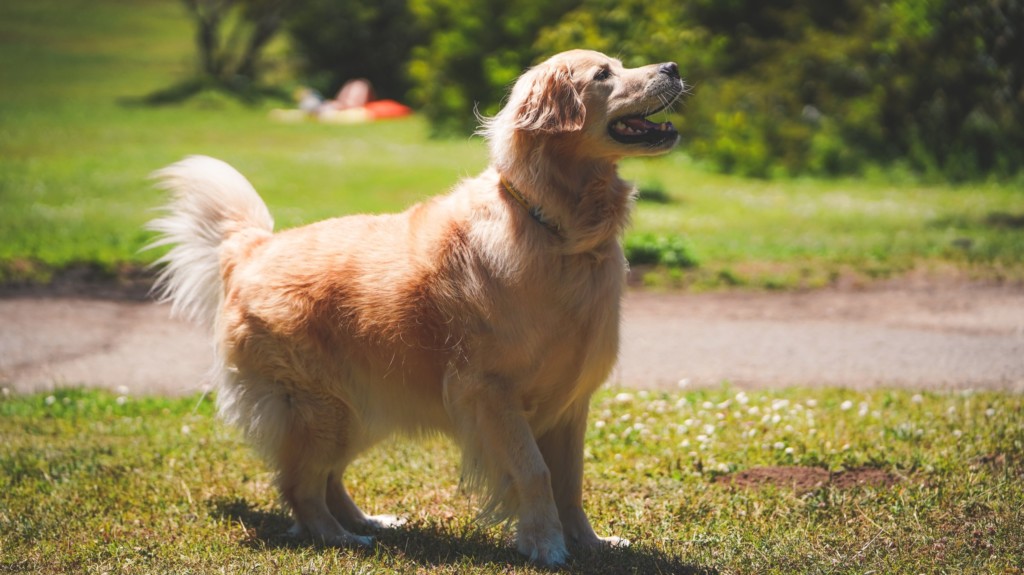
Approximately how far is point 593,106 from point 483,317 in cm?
105

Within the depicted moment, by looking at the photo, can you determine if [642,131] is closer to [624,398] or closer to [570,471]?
[570,471]

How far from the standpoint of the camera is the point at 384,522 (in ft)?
17.1

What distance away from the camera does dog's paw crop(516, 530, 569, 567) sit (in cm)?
442

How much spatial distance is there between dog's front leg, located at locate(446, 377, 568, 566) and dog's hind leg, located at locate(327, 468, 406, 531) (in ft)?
3.08

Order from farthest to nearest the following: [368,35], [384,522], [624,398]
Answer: [368,35] → [624,398] → [384,522]

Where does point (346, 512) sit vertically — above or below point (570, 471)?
below

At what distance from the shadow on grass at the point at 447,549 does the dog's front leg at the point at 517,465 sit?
10 centimetres

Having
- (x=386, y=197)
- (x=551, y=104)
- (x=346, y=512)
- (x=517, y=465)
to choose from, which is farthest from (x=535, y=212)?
(x=386, y=197)

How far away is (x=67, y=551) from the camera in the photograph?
4625 millimetres

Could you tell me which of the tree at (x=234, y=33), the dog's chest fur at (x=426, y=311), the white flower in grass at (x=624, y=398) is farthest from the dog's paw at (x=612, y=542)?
the tree at (x=234, y=33)

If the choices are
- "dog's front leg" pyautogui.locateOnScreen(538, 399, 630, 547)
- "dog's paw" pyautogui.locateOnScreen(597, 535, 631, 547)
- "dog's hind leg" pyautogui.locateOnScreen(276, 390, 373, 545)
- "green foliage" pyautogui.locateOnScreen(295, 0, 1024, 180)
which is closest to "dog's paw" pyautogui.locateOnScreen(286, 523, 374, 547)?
"dog's hind leg" pyautogui.locateOnScreen(276, 390, 373, 545)

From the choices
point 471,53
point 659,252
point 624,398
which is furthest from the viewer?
point 471,53

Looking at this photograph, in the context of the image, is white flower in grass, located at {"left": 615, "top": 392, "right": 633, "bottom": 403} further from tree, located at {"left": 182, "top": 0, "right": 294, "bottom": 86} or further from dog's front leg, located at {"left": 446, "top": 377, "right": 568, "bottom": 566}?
tree, located at {"left": 182, "top": 0, "right": 294, "bottom": 86}

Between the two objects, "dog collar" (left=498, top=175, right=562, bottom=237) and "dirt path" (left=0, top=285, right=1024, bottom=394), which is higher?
"dog collar" (left=498, top=175, right=562, bottom=237)
